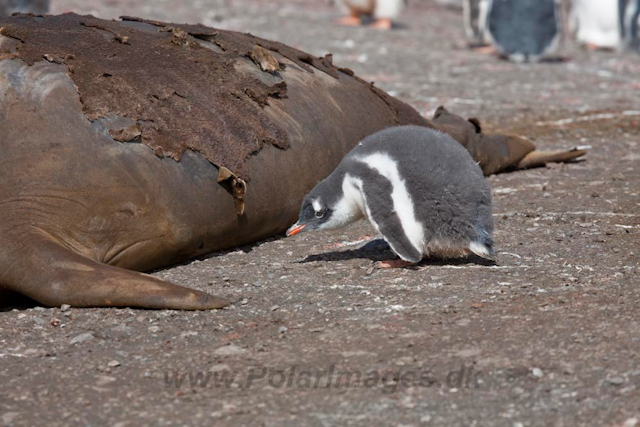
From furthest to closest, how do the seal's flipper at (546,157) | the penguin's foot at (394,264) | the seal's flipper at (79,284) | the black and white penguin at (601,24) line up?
the black and white penguin at (601,24) → the seal's flipper at (546,157) → the penguin's foot at (394,264) → the seal's flipper at (79,284)

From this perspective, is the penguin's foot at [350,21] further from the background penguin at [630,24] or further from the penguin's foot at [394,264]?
the penguin's foot at [394,264]

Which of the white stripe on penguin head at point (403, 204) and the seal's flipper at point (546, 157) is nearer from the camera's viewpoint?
the white stripe on penguin head at point (403, 204)

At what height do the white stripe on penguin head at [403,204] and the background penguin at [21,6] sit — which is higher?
the background penguin at [21,6]

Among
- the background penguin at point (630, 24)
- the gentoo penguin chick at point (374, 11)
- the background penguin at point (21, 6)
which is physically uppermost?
the background penguin at point (21, 6)

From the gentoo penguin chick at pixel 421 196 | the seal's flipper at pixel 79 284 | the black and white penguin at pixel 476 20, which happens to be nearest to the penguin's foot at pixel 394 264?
the gentoo penguin chick at pixel 421 196

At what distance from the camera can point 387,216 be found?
395 cm

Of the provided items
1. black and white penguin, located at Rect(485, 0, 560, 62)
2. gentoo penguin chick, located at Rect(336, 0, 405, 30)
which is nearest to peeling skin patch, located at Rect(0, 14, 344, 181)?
black and white penguin, located at Rect(485, 0, 560, 62)

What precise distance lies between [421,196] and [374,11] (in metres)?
11.2

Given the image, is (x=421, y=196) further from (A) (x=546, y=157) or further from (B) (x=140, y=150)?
(A) (x=546, y=157)

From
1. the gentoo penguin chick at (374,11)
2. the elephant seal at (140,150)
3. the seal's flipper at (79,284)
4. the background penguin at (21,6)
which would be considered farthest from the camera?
the gentoo penguin chick at (374,11)

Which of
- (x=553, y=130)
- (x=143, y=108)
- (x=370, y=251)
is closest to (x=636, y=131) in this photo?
(x=553, y=130)

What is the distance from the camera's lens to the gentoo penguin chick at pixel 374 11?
14422 millimetres

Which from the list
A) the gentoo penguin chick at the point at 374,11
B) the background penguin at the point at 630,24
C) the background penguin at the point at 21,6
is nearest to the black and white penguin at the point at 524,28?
the background penguin at the point at 630,24

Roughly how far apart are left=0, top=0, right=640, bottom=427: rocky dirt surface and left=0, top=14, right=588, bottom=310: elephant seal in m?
0.12
